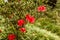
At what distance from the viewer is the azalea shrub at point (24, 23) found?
5523 mm

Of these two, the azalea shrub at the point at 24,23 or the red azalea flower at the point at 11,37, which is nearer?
the red azalea flower at the point at 11,37

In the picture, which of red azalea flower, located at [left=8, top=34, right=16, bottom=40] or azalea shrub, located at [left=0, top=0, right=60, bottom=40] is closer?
red azalea flower, located at [left=8, top=34, right=16, bottom=40]

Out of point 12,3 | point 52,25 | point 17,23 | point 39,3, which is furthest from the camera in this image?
point 39,3

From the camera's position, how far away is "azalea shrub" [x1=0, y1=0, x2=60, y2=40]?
5.52m

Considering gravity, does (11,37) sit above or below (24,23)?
below

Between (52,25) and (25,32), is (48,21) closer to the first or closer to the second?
(52,25)

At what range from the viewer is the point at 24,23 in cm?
544

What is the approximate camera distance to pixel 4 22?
5.91m

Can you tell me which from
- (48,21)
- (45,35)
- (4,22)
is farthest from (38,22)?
(4,22)

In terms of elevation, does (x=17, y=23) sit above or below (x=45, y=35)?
above

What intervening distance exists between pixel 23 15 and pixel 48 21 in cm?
145

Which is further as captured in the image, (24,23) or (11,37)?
(24,23)

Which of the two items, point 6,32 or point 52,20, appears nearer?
point 6,32

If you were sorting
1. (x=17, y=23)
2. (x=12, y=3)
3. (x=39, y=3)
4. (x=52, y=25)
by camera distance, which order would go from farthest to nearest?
(x=39, y=3), (x=52, y=25), (x=12, y=3), (x=17, y=23)
